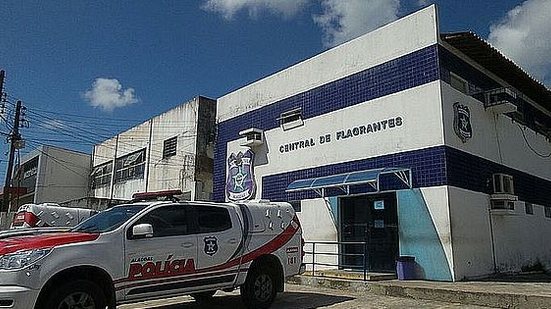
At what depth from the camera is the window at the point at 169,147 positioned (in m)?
25.4

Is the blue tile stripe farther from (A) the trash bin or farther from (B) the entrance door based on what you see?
(A) the trash bin

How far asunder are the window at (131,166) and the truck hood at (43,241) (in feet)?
72.9

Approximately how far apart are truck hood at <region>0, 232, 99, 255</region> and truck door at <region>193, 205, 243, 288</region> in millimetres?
1803

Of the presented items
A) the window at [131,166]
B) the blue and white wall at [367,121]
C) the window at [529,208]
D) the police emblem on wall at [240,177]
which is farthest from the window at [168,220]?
the window at [131,166]

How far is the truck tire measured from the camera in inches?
234

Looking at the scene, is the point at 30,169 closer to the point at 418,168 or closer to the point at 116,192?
the point at 116,192

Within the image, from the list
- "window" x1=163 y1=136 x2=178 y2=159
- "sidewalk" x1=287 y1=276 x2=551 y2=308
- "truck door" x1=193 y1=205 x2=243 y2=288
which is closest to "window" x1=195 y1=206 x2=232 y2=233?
"truck door" x1=193 y1=205 x2=243 y2=288

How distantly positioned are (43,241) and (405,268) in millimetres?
8893

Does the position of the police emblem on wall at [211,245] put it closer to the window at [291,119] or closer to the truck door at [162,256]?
the truck door at [162,256]

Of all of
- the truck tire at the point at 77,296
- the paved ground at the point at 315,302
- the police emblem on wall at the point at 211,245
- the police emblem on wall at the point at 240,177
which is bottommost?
the paved ground at the point at 315,302

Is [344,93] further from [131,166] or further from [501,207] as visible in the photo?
[131,166]

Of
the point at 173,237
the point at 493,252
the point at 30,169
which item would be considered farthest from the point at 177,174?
the point at 30,169

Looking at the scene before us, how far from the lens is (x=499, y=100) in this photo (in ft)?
47.3

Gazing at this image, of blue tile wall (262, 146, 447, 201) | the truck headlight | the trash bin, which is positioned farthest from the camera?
blue tile wall (262, 146, 447, 201)
